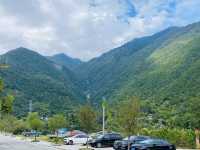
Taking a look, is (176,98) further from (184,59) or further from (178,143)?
(178,143)

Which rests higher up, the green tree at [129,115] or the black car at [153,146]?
the green tree at [129,115]

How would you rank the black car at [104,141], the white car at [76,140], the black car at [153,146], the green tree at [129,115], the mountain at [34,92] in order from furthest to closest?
the mountain at [34,92], the white car at [76,140], the black car at [104,141], the green tree at [129,115], the black car at [153,146]

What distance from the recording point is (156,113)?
381ft

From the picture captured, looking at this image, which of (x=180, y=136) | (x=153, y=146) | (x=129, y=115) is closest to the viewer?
(x=153, y=146)

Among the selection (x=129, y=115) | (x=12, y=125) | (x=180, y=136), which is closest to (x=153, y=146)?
(x=129, y=115)

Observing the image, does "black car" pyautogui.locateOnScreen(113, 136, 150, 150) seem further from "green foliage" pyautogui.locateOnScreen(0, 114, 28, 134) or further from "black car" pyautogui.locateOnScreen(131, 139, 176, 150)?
"green foliage" pyautogui.locateOnScreen(0, 114, 28, 134)

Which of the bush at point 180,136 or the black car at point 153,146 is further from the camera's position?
the bush at point 180,136

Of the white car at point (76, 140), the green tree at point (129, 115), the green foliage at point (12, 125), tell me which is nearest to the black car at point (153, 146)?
the green tree at point (129, 115)

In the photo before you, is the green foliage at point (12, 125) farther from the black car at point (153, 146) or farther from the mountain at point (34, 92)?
the black car at point (153, 146)

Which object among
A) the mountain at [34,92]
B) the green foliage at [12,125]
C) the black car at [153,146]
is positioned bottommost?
the black car at [153,146]

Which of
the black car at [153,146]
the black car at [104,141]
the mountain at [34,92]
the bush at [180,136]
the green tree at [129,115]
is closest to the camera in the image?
the black car at [153,146]

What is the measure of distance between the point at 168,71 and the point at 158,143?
120599 millimetres

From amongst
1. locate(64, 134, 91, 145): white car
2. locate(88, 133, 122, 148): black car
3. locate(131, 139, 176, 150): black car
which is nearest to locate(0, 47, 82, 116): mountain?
locate(64, 134, 91, 145): white car

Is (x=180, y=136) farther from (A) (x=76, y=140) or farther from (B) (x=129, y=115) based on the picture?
(A) (x=76, y=140)
